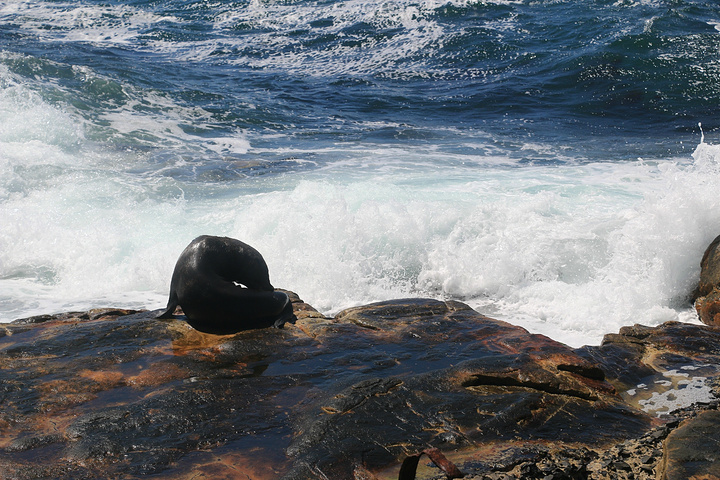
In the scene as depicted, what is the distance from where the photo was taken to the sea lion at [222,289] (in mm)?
4344

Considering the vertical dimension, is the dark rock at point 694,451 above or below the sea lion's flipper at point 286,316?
above

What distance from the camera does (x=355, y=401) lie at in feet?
10.8

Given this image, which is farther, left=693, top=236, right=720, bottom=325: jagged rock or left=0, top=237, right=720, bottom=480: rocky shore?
left=693, top=236, right=720, bottom=325: jagged rock

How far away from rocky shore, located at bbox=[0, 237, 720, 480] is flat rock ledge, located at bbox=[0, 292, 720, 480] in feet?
0.03

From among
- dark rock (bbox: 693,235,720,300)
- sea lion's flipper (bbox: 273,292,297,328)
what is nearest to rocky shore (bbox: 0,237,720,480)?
sea lion's flipper (bbox: 273,292,297,328)

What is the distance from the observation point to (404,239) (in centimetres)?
805

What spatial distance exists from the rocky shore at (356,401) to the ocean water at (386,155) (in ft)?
6.70

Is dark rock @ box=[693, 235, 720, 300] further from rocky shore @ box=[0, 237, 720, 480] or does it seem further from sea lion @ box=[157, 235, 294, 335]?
sea lion @ box=[157, 235, 294, 335]

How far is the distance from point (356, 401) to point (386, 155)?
9.43 meters

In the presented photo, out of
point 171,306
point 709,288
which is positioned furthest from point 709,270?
point 171,306

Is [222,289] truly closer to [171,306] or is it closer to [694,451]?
[171,306]

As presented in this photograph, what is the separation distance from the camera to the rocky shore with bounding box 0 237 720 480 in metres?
2.76

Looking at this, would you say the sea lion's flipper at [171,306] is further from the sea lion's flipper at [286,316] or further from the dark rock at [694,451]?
the dark rock at [694,451]

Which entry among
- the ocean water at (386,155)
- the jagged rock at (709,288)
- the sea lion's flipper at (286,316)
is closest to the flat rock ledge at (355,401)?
the sea lion's flipper at (286,316)
